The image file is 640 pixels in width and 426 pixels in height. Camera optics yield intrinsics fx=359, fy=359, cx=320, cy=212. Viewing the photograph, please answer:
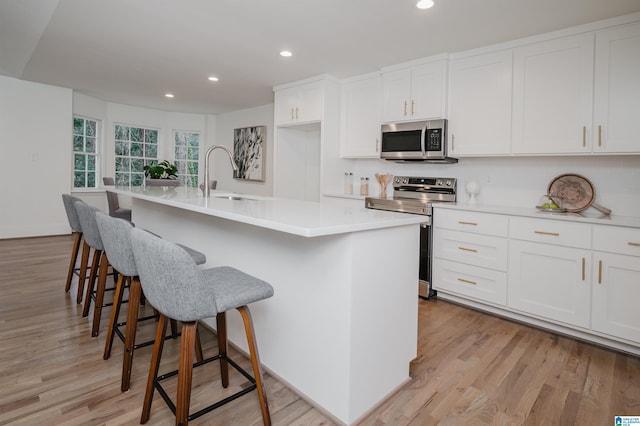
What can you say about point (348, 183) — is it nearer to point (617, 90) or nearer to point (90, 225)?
point (617, 90)

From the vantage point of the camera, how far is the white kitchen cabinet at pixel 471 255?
9.86 feet

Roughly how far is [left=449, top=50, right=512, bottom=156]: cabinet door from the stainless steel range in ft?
1.52

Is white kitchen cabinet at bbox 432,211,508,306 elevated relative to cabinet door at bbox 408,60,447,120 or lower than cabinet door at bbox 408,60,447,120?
lower

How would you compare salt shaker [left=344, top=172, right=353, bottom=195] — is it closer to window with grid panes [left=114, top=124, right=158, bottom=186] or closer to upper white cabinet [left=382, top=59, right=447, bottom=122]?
upper white cabinet [left=382, top=59, right=447, bottom=122]

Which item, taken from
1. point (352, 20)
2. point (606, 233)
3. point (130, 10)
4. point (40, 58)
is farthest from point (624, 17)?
point (40, 58)

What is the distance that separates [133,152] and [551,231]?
7178 mm

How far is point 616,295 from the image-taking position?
8.01 ft

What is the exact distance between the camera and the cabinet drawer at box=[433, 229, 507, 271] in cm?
300

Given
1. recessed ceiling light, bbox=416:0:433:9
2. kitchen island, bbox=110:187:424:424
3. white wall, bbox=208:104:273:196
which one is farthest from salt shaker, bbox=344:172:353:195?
kitchen island, bbox=110:187:424:424

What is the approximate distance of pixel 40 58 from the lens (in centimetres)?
417

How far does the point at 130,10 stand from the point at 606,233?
387 cm

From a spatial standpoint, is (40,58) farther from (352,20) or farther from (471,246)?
(471,246)

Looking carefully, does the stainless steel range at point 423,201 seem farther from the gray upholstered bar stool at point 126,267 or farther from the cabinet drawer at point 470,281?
the gray upholstered bar stool at point 126,267

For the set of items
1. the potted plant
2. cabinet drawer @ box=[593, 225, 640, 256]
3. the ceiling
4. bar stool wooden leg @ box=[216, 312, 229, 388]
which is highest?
the ceiling
